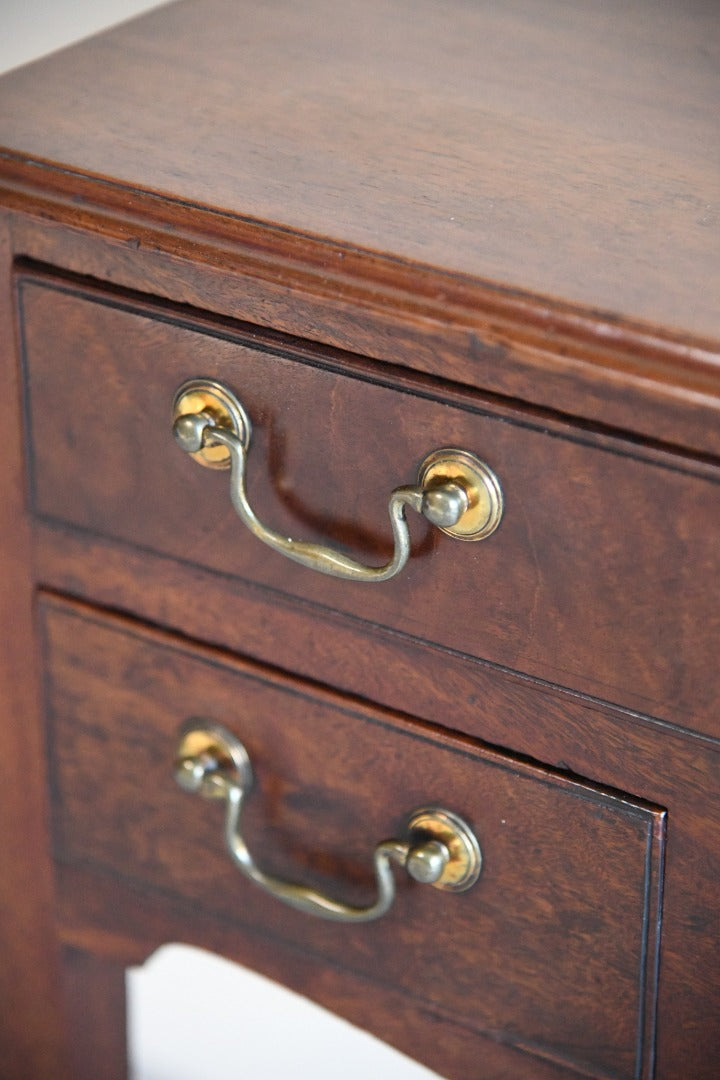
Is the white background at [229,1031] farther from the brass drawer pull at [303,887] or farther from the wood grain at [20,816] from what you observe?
the brass drawer pull at [303,887]

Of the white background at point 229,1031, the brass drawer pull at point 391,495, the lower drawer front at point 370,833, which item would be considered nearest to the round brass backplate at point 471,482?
the brass drawer pull at point 391,495

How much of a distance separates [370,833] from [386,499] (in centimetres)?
16

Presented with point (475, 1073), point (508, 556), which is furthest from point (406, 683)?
point (475, 1073)

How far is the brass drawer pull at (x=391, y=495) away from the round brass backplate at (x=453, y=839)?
0.37 feet

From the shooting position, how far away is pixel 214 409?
511mm

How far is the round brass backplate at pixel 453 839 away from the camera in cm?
54

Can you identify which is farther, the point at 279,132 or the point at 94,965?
the point at 94,965

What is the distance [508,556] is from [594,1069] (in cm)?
23

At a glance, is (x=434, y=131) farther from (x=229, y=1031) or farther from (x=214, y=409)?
(x=229, y=1031)

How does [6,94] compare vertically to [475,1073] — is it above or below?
above

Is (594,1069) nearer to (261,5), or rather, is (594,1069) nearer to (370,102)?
(370,102)

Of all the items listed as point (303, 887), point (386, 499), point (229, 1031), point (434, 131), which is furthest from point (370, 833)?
point (229, 1031)

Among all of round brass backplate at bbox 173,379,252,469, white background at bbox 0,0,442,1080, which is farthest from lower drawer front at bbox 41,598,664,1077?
white background at bbox 0,0,442,1080

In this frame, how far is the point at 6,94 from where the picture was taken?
1.84 ft
